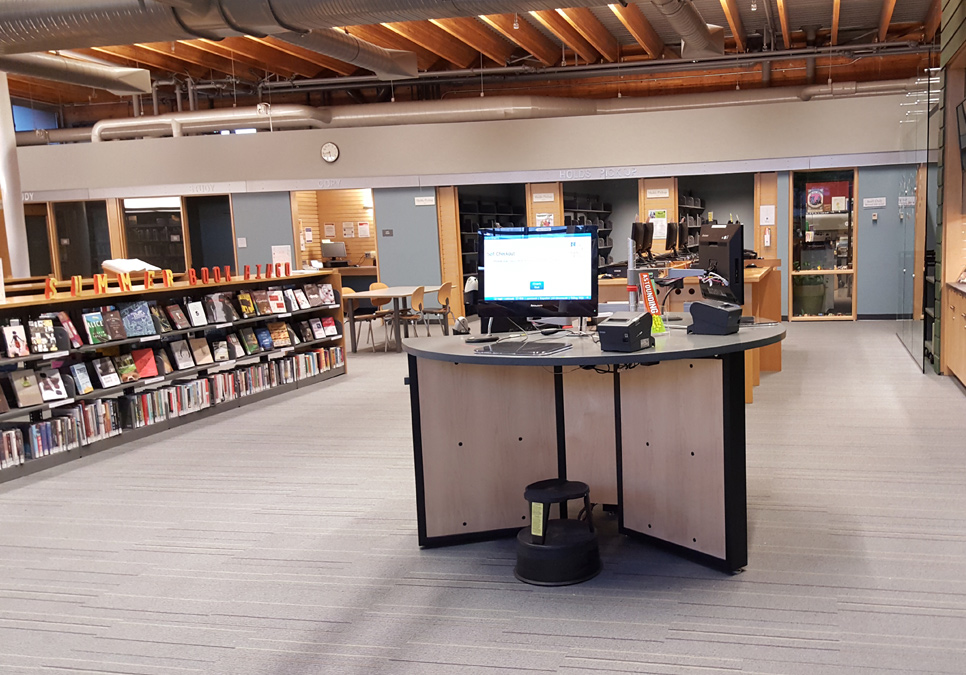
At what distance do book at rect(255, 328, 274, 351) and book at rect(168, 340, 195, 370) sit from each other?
917mm

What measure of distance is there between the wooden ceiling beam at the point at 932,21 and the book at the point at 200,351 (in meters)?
9.37

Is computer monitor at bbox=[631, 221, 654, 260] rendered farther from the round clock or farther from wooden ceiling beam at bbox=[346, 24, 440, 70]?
the round clock

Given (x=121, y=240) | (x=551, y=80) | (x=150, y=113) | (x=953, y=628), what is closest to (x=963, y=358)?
(x=953, y=628)

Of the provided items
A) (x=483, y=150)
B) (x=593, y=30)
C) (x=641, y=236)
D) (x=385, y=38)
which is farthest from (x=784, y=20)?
(x=385, y=38)

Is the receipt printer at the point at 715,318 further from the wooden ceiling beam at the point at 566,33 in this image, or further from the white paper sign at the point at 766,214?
the white paper sign at the point at 766,214

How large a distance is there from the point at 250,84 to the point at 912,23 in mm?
10534

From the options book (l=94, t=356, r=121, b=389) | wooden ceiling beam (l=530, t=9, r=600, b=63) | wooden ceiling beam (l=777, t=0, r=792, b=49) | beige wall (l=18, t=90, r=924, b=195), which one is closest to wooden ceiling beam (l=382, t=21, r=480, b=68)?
beige wall (l=18, t=90, r=924, b=195)

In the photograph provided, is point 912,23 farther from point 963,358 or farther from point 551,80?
point 963,358

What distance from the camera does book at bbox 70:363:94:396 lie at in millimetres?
5938

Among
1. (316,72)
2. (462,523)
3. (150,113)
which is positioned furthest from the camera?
(150,113)

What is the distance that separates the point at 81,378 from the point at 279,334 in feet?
7.74

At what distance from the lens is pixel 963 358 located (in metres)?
6.58

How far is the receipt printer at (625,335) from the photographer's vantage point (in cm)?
317

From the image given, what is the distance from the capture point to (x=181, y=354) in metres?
7.00
